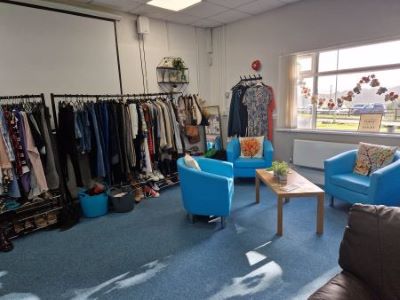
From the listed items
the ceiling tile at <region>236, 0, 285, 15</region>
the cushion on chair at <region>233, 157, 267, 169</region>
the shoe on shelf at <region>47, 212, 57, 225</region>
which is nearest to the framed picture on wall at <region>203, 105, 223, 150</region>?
the cushion on chair at <region>233, 157, 267, 169</region>

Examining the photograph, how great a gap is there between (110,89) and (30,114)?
1.26 m

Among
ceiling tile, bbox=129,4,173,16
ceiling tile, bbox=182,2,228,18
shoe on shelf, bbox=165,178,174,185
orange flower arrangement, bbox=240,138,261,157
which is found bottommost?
shoe on shelf, bbox=165,178,174,185

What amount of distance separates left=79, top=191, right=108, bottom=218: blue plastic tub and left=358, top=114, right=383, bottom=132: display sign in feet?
11.8

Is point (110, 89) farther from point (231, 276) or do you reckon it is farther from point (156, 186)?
point (231, 276)

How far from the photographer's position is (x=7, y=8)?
2879mm

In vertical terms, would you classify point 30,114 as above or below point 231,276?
above

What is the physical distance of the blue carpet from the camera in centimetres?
197

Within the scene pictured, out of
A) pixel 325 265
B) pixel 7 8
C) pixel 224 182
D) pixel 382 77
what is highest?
pixel 7 8

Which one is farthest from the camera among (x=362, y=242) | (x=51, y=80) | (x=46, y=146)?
(x=51, y=80)

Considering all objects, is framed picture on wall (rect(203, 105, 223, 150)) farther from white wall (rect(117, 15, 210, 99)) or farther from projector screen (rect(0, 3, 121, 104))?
projector screen (rect(0, 3, 121, 104))

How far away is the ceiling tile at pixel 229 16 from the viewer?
4184mm

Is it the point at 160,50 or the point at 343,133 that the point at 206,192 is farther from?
the point at 160,50

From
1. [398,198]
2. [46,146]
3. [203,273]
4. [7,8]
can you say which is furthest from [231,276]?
[7,8]

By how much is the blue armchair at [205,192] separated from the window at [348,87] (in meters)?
2.21
